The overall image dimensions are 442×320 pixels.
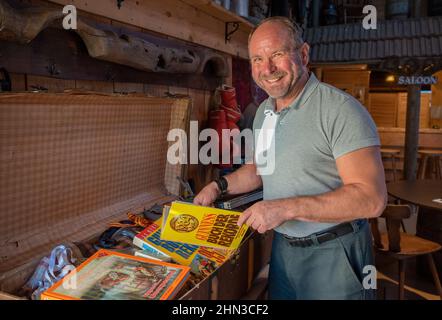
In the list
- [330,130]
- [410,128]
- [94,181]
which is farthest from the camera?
[410,128]

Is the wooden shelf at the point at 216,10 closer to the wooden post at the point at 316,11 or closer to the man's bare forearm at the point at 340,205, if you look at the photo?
the man's bare forearm at the point at 340,205

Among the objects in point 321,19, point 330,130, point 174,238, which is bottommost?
point 174,238

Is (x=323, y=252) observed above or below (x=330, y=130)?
below

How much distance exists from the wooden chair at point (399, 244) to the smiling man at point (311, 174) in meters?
1.18

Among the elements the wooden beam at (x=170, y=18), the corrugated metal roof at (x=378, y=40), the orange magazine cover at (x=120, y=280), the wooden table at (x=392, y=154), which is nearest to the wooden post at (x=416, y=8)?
the corrugated metal roof at (x=378, y=40)

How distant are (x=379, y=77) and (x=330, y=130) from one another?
30.2 feet

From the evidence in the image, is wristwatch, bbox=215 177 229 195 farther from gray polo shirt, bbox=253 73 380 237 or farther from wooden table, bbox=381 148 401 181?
wooden table, bbox=381 148 401 181

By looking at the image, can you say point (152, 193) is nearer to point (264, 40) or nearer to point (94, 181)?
point (94, 181)

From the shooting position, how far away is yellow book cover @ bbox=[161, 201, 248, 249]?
155cm

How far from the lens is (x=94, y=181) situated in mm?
1926

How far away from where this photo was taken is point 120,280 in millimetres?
1217

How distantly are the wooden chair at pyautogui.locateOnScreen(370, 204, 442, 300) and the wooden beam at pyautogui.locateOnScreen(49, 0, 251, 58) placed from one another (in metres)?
1.87

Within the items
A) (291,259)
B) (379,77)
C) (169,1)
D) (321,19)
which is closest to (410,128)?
(321,19)

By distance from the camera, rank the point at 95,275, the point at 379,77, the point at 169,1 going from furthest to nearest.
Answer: the point at 379,77
the point at 169,1
the point at 95,275
